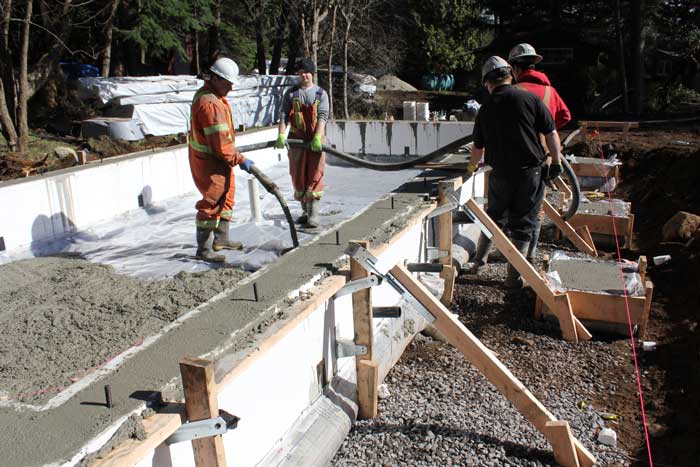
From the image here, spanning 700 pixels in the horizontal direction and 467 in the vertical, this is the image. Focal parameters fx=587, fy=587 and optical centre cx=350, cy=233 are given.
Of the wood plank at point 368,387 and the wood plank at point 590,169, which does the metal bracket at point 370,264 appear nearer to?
the wood plank at point 368,387

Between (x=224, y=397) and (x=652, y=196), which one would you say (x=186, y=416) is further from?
(x=652, y=196)

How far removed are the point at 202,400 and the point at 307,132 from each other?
4214mm

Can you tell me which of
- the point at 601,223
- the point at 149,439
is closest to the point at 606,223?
the point at 601,223

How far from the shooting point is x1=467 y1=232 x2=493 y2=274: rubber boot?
5.45m

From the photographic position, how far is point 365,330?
3334mm

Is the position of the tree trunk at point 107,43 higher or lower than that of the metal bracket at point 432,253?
higher

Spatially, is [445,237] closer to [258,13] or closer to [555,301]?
[555,301]

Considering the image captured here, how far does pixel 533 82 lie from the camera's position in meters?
5.18

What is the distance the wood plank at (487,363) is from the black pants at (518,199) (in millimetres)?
1932

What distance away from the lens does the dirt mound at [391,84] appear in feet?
83.4

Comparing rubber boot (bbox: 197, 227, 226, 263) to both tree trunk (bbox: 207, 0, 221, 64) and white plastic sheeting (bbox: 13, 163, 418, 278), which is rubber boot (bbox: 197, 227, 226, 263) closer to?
white plastic sheeting (bbox: 13, 163, 418, 278)

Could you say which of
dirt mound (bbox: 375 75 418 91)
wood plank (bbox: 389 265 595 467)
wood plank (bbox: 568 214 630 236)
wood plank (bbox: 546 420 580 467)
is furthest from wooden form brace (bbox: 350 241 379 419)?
dirt mound (bbox: 375 75 418 91)

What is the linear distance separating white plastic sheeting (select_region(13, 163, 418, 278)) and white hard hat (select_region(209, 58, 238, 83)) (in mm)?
1411

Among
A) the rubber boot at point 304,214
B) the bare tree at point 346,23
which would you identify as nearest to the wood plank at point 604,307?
the rubber boot at point 304,214
